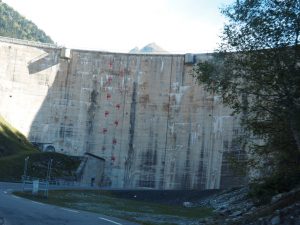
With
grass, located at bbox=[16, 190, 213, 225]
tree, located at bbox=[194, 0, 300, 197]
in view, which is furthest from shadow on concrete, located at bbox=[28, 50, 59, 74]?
tree, located at bbox=[194, 0, 300, 197]

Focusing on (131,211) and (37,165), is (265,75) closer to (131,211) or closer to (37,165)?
(131,211)

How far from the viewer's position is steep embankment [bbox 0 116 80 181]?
4647cm

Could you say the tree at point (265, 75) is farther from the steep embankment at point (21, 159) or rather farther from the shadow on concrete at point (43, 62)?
the shadow on concrete at point (43, 62)

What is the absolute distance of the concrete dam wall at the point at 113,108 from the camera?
57.9 metres

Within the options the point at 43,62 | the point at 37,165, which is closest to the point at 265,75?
the point at 37,165

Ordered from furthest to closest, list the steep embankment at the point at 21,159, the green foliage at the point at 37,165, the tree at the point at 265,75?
the steep embankment at the point at 21,159, the green foliage at the point at 37,165, the tree at the point at 265,75

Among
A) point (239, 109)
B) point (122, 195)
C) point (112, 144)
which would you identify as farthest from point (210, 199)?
point (239, 109)

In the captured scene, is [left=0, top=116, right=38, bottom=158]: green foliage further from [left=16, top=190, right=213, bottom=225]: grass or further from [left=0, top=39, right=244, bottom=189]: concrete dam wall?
[left=16, top=190, right=213, bottom=225]: grass

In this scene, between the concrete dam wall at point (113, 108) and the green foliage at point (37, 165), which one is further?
the concrete dam wall at point (113, 108)

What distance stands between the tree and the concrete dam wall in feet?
131

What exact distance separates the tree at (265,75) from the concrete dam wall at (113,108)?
131ft

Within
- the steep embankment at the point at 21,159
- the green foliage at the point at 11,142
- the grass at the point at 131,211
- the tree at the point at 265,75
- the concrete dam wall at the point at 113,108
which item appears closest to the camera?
the tree at the point at 265,75

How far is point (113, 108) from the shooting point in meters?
61.4

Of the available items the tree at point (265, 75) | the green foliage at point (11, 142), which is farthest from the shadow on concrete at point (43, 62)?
the tree at point (265, 75)
